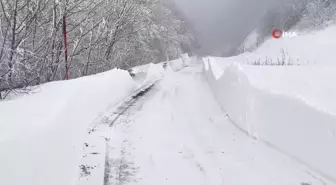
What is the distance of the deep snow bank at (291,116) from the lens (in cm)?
444

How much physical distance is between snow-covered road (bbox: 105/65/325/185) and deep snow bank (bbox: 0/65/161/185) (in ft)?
2.36

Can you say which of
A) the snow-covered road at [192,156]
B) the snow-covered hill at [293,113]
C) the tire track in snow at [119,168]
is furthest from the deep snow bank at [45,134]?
the snow-covered hill at [293,113]

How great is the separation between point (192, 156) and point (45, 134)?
2450 millimetres

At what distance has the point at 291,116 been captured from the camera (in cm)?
538

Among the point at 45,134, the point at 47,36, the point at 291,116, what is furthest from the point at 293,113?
the point at 47,36

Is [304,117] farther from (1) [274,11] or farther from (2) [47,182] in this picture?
(1) [274,11]

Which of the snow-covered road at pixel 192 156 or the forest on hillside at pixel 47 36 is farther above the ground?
the forest on hillside at pixel 47 36

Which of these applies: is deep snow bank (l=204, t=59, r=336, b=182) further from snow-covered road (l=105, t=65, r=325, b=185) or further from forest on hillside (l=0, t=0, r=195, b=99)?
forest on hillside (l=0, t=0, r=195, b=99)

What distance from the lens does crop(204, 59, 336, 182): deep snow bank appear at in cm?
444

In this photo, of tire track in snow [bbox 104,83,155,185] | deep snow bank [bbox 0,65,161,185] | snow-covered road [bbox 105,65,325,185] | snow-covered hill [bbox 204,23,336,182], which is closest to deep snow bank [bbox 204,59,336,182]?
snow-covered hill [bbox 204,23,336,182]

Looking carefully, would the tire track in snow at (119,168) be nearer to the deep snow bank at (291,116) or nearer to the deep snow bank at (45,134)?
the deep snow bank at (45,134)

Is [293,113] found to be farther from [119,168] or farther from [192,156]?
[119,168]

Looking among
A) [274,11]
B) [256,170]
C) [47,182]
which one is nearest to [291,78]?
[256,170]

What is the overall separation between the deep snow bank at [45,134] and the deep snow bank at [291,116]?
3531 mm
